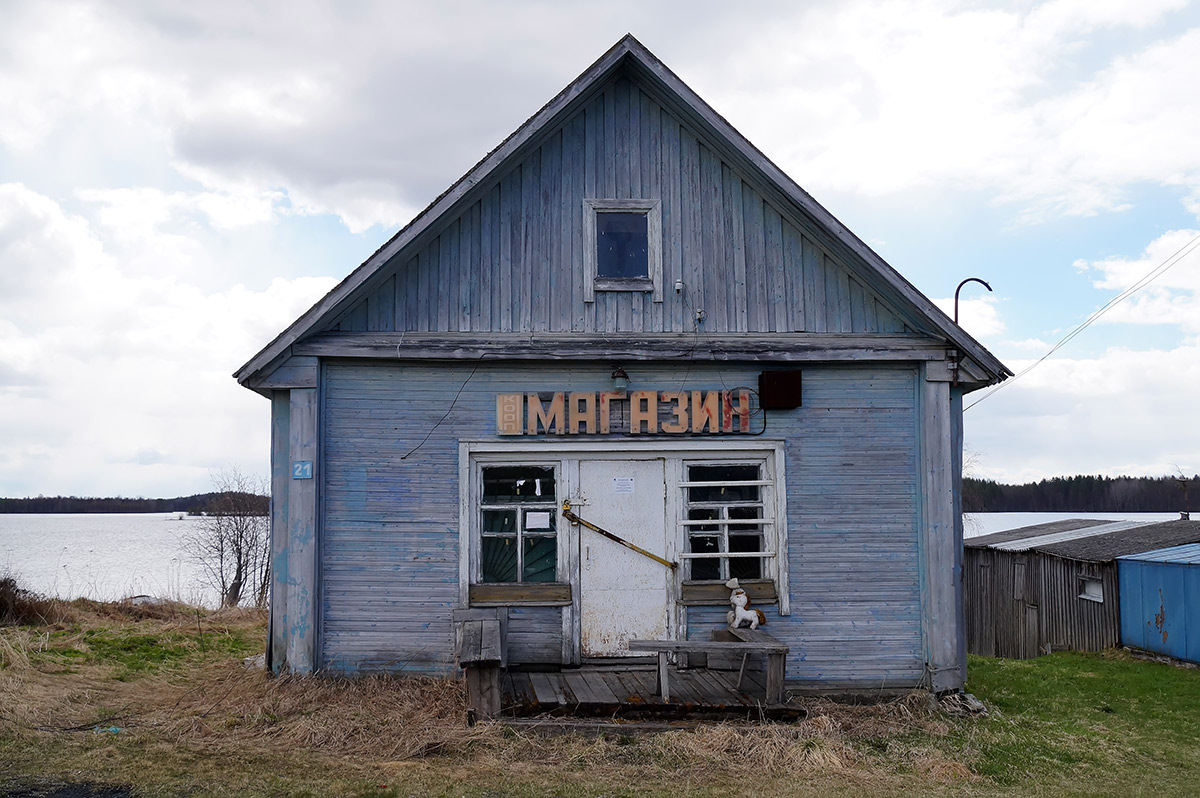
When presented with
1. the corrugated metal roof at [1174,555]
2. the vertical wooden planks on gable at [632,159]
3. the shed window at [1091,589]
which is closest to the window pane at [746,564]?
the vertical wooden planks on gable at [632,159]

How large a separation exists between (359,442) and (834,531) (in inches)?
196

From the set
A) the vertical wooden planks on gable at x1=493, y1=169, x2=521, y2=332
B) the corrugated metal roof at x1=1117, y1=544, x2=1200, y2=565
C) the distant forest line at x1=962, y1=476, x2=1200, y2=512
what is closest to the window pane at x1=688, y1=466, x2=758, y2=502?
the vertical wooden planks on gable at x1=493, y1=169, x2=521, y2=332

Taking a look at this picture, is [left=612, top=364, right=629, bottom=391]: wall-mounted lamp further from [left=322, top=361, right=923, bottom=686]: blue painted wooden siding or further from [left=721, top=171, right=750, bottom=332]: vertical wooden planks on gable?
[left=721, top=171, right=750, bottom=332]: vertical wooden planks on gable

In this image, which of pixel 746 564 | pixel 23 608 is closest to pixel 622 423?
pixel 746 564

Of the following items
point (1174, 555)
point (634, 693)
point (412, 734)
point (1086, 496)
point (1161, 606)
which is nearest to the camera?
point (412, 734)

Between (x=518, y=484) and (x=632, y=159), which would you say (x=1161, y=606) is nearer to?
(x=518, y=484)

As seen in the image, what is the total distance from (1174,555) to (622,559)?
12499 mm

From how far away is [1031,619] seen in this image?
75.3ft

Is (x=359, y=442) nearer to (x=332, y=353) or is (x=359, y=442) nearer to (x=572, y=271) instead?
(x=332, y=353)

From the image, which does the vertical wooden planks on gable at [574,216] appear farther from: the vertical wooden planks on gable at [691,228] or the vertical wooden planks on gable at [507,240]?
the vertical wooden planks on gable at [691,228]

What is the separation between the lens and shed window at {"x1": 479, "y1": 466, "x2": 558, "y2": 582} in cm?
990

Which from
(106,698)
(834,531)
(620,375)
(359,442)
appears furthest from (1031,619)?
(106,698)

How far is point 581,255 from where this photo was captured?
33.1ft

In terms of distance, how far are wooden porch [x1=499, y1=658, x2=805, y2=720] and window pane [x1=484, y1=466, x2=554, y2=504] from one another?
5.71 ft
